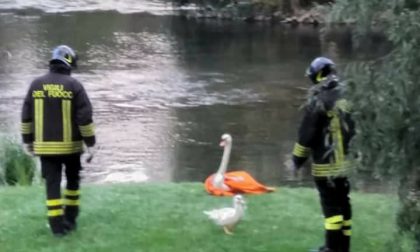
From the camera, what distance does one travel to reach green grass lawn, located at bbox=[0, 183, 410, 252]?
812cm

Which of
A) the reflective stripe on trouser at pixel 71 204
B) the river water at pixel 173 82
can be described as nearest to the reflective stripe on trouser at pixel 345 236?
the river water at pixel 173 82

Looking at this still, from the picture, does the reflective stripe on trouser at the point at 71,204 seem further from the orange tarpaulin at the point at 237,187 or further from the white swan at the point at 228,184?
the orange tarpaulin at the point at 237,187

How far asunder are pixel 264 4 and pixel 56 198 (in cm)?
3667

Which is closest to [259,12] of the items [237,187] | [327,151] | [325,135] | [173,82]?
[173,82]

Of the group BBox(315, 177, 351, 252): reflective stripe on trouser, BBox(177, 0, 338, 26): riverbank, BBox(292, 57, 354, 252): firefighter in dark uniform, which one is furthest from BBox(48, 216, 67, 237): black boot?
BBox(177, 0, 338, 26): riverbank

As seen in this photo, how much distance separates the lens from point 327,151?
689 cm

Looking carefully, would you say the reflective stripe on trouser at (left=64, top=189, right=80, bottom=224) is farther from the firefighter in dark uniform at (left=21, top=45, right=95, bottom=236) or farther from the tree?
the tree

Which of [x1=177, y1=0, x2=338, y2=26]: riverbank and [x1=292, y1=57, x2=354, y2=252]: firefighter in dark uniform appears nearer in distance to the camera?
[x1=292, y1=57, x2=354, y2=252]: firefighter in dark uniform

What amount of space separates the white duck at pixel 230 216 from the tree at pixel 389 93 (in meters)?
3.07

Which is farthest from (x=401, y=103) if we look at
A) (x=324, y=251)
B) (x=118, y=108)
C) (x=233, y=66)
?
(x=233, y=66)

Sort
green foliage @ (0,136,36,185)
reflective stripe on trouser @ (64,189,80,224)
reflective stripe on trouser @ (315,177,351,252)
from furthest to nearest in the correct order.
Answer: green foliage @ (0,136,36,185) → reflective stripe on trouser @ (64,189,80,224) → reflective stripe on trouser @ (315,177,351,252)

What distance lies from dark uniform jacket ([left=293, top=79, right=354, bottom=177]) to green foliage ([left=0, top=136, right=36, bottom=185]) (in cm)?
616

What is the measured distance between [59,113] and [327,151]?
8.07 feet

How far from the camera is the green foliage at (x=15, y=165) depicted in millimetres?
12509
